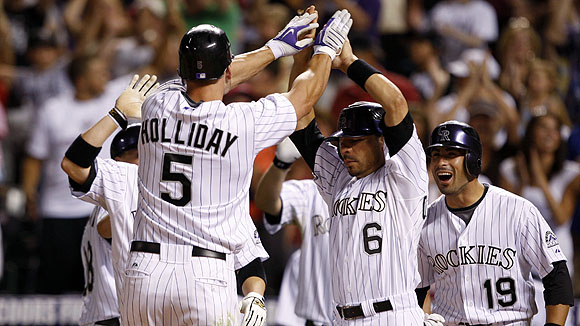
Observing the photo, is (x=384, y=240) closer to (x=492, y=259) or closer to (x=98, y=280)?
(x=492, y=259)

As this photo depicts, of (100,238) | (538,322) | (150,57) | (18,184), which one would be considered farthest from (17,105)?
(538,322)

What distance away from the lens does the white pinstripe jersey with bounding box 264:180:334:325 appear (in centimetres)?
618

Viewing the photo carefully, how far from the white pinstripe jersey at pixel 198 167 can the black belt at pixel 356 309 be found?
882 millimetres

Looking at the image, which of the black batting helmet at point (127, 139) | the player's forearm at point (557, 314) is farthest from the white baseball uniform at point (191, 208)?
the player's forearm at point (557, 314)

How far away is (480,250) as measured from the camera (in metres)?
5.15

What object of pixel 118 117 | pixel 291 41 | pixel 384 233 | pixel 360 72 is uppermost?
pixel 291 41

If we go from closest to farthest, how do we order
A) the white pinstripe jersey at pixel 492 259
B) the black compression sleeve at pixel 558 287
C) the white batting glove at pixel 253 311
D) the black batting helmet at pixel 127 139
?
1. the white batting glove at pixel 253 311
2. the black compression sleeve at pixel 558 287
3. the white pinstripe jersey at pixel 492 259
4. the black batting helmet at pixel 127 139

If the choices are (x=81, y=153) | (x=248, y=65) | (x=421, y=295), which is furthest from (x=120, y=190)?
(x=421, y=295)

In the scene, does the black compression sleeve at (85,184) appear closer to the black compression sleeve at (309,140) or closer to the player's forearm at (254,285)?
the player's forearm at (254,285)

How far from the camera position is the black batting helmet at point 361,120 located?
485 centimetres

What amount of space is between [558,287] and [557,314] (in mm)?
158

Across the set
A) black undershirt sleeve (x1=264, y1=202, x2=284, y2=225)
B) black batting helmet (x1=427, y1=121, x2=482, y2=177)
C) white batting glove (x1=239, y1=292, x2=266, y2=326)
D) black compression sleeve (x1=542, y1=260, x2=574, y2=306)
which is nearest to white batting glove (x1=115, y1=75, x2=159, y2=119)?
white batting glove (x1=239, y1=292, x2=266, y2=326)

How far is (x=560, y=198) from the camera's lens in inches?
315

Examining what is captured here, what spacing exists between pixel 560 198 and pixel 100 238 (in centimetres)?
456
